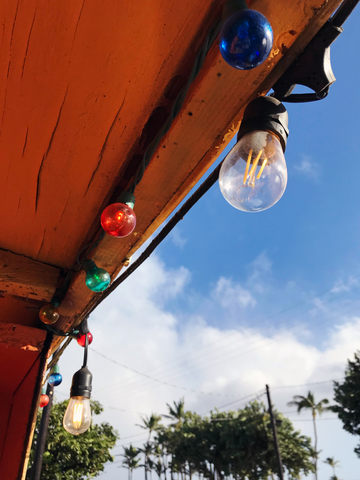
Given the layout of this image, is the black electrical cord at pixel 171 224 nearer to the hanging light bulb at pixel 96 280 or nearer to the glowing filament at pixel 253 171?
the hanging light bulb at pixel 96 280

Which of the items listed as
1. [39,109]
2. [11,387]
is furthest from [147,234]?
[11,387]

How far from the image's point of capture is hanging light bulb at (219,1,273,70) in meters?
0.77

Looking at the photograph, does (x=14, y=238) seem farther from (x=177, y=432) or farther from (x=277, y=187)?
(x=177, y=432)

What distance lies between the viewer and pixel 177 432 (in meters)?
32.8

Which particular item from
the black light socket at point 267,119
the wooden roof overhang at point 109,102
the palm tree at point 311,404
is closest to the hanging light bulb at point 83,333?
the wooden roof overhang at point 109,102

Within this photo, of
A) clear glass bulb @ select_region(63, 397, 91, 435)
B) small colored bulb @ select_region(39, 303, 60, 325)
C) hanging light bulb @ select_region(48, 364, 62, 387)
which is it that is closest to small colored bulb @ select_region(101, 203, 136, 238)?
small colored bulb @ select_region(39, 303, 60, 325)

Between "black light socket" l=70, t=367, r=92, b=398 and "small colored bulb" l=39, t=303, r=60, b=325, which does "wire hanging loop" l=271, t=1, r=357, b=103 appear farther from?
"black light socket" l=70, t=367, r=92, b=398

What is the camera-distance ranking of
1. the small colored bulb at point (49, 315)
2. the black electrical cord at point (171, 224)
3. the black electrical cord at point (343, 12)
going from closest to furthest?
the black electrical cord at point (343, 12), the black electrical cord at point (171, 224), the small colored bulb at point (49, 315)

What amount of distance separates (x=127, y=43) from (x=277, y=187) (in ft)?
2.82

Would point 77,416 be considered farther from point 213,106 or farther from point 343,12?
point 343,12

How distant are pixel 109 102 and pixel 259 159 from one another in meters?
0.85

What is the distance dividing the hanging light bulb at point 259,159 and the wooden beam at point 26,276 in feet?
6.18

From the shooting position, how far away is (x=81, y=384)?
246cm

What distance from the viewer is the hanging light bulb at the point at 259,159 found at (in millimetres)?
1039
